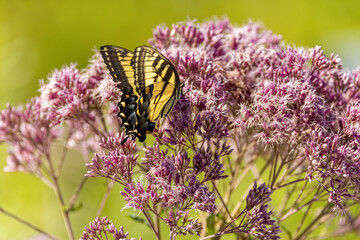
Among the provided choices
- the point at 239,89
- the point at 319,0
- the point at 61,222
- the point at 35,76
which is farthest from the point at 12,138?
the point at 319,0

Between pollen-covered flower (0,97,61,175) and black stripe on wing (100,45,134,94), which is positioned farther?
pollen-covered flower (0,97,61,175)

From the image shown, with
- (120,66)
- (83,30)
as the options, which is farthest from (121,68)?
(83,30)

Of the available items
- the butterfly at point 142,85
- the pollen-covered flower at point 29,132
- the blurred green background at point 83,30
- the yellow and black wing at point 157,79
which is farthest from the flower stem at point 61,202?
the blurred green background at point 83,30

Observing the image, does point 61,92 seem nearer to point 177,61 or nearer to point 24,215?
point 177,61

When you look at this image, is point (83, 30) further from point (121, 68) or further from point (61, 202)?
point (121, 68)

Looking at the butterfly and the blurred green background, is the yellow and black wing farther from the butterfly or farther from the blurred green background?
the blurred green background

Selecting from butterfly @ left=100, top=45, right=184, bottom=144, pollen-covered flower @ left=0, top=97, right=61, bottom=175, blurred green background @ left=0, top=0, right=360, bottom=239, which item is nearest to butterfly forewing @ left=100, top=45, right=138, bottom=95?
butterfly @ left=100, top=45, right=184, bottom=144
